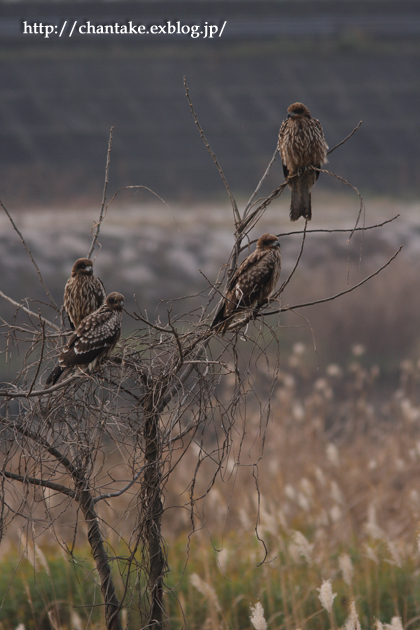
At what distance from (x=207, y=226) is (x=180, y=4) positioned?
515cm

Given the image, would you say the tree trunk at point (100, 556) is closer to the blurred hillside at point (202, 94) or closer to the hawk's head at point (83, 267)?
the hawk's head at point (83, 267)

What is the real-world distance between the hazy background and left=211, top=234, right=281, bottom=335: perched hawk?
7.51 m

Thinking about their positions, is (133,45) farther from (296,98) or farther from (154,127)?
(296,98)

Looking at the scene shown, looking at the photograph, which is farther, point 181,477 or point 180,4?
point 180,4

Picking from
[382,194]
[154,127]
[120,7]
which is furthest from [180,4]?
[382,194]

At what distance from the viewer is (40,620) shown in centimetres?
451

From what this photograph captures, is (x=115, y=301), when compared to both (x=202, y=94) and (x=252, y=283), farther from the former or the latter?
(x=202, y=94)

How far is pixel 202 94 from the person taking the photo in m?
14.8

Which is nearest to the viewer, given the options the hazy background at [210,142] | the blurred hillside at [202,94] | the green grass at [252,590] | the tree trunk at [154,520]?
the tree trunk at [154,520]

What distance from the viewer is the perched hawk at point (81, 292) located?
3021mm

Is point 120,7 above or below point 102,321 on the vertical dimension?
above

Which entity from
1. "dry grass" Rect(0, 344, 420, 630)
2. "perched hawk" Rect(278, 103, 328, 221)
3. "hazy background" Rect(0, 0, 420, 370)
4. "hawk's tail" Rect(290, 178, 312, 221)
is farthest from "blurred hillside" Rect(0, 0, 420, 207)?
"hawk's tail" Rect(290, 178, 312, 221)

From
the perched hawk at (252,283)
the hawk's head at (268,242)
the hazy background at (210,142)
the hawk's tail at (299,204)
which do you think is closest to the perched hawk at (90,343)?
the perched hawk at (252,283)

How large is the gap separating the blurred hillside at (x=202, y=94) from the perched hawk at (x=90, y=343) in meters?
10.5
